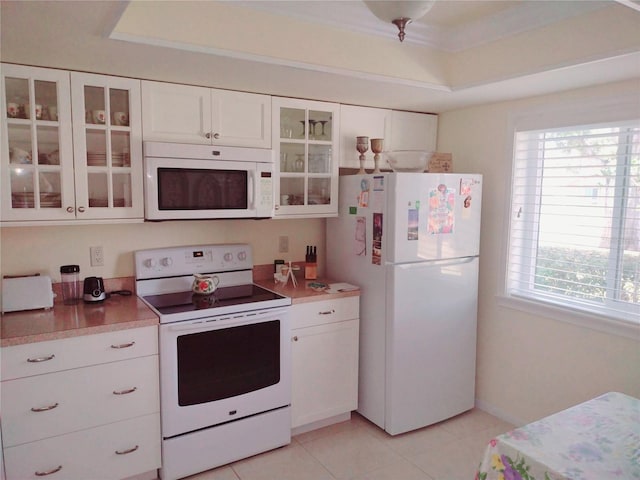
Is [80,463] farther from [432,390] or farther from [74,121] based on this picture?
[432,390]

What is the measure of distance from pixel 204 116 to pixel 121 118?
16.7 inches

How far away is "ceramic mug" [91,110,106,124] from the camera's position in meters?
2.41

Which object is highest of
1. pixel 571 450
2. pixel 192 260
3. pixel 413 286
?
pixel 192 260

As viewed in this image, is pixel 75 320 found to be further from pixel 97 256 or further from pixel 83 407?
pixel 97 256

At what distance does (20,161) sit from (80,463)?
4.71ft

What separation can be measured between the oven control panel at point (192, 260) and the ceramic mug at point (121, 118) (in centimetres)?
75

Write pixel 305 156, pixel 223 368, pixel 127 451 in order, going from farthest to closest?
pixel 305 156, pixel 223 368, pixel 127 451

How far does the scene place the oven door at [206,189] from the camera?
2.53 meters

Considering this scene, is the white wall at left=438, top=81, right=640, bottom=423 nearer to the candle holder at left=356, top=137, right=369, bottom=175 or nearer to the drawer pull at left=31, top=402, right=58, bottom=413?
the candle holder at left=356, top=137, right=369, bottom=175

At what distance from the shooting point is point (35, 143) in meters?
2.28

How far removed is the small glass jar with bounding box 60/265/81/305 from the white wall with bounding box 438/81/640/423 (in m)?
2.52

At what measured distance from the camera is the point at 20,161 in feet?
7.41

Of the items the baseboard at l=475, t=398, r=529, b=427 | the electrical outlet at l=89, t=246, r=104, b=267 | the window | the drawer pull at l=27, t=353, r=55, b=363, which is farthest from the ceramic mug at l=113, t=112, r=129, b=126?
the baseboard at l=475, t=398, r=529, b=427

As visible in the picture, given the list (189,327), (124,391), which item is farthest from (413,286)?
(124,391)
